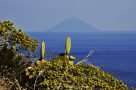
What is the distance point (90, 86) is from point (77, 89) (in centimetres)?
33

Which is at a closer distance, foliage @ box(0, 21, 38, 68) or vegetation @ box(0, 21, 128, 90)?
vegetation @ box(0, 21, 128, 90)

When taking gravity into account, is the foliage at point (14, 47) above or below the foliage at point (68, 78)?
above

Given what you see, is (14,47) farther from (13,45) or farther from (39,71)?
(39,71)

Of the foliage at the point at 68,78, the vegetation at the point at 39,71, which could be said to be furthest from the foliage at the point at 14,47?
the foliage at the point at 68,78

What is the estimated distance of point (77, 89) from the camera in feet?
26.9

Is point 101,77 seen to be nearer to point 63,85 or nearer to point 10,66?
point 63,85

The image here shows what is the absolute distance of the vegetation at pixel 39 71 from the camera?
8.39m

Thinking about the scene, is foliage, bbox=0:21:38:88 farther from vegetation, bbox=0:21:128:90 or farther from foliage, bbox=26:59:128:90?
foliage, bbox=26:59:128:90

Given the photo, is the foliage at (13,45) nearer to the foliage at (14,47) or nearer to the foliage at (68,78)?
the foliage at (14,47)

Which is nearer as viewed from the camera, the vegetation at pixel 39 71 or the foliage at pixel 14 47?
the vegetation at pixel 39 71

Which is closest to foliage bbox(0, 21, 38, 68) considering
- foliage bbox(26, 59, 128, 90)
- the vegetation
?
the vegetation

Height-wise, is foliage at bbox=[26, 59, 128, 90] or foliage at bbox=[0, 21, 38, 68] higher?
foliage at bbox=[0, 21, 38, 68]

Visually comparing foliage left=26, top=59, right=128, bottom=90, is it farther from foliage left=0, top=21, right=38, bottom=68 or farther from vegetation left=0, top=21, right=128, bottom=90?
foliage left=0, top=21, right=38, bottom=68

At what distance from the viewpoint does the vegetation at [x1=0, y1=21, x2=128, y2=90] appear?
27.5 feet
